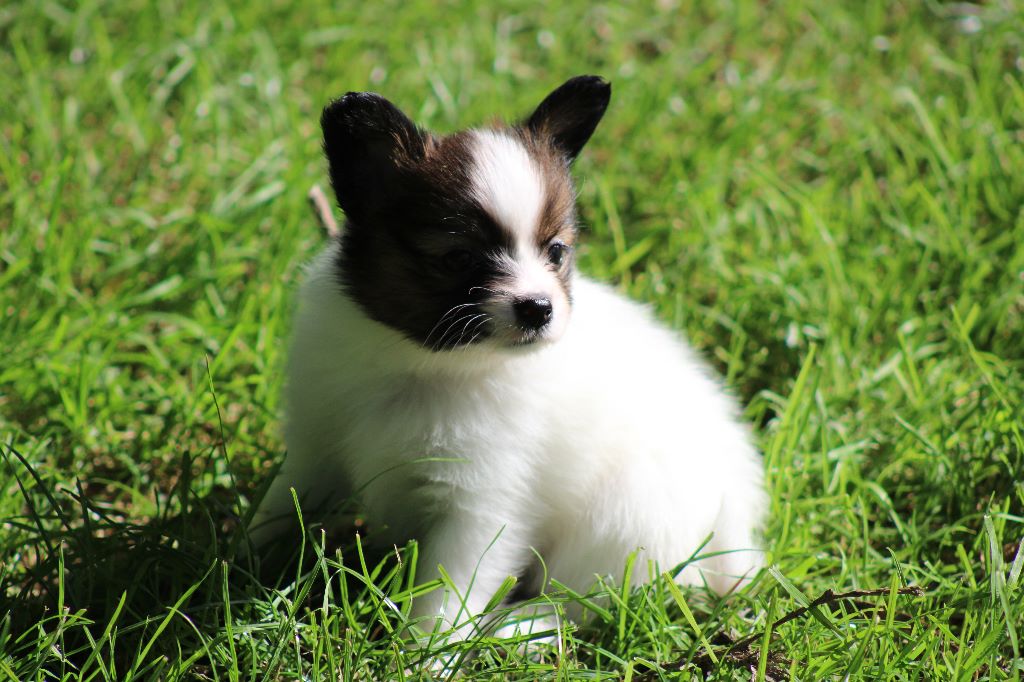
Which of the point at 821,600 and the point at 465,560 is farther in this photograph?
the point at 465,560

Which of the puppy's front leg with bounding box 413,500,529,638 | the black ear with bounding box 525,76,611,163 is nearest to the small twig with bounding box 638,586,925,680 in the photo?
the puppy's front leg with bounding box 413,500,529,638

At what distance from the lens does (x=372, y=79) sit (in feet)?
18.9

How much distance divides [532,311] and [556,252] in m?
0.32

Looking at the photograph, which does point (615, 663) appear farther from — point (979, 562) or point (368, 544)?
point (979, 562)

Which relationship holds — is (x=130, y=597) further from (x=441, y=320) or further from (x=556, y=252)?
(x=556, y=252)

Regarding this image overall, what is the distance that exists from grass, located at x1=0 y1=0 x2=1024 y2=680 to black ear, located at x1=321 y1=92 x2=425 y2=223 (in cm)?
83

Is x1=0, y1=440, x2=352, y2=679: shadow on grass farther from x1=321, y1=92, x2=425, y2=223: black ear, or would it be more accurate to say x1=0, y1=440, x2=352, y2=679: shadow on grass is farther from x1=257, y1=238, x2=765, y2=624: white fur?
x1=321, y1=92, x2=425, y2=223: black ear

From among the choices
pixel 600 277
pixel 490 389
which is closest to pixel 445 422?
pixel 490 389

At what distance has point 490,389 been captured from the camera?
316 cm

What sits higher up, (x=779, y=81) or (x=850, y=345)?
(x=779, y=81)

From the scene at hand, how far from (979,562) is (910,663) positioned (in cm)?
78

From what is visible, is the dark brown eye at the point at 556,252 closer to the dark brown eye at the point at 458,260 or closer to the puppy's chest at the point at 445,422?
the dark brown eye at the point at 458,260

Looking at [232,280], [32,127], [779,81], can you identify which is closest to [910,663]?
[232,280]

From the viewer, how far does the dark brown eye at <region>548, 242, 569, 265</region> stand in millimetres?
3123
